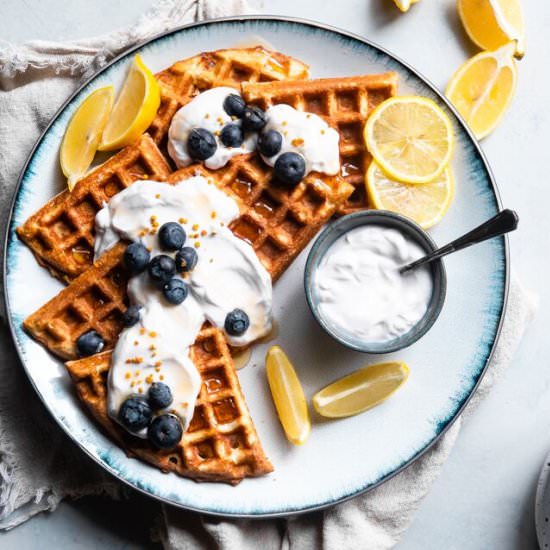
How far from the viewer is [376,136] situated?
340cm

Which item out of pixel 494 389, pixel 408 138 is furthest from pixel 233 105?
pixel 494 389

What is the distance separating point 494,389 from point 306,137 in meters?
1.53

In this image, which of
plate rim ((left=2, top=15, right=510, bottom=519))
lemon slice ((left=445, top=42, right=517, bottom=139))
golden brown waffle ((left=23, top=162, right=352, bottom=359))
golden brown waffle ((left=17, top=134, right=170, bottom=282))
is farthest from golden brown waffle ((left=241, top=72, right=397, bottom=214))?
golden brown waffle ((left=17, top=134, right=170, bottom=282))

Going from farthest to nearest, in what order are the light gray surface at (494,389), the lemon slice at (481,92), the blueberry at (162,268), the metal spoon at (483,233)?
the light gray surface at (494,389) → the lemon slice at (481,92) → the blueberry at (162,268) → the metal spoon at (483,233)

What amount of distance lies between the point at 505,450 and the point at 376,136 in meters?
1.65

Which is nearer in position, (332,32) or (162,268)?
(162,268)

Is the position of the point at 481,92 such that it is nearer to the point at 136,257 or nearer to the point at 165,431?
the point at 136,257

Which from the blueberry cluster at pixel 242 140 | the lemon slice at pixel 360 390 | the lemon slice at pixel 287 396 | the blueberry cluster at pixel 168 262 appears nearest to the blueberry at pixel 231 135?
the blueberry cluster at pixel 242 140

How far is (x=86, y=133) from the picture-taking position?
3.55 m

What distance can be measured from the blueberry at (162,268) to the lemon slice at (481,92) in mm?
1557

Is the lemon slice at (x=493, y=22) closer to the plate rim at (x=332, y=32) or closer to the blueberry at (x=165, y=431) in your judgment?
the plate rim at (x=332, y=32)

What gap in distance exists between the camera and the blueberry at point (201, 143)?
330 centimetres

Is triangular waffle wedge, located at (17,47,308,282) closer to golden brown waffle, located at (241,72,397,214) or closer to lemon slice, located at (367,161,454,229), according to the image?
golden brown waffle, located at (241,72,397,214)

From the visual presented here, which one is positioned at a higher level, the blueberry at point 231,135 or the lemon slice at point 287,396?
the blueberry at point 231,135
